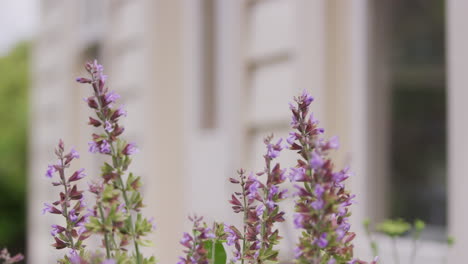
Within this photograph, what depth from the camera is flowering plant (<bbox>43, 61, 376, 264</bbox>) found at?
0.82 m

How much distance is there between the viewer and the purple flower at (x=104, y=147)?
910mm

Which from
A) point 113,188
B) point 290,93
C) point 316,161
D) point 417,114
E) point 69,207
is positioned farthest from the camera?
point 290,93

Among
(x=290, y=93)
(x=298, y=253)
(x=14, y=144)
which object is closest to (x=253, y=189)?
(x=298, y=253)

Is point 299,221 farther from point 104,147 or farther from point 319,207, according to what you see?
point 104,147

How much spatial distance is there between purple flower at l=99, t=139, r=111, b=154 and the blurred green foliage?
17.0m

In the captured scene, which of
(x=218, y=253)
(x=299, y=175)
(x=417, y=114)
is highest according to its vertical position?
(x=417, y=114)

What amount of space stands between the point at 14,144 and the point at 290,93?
18.0 metres

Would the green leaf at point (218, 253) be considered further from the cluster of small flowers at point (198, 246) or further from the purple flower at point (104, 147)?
the purple flower at point (104, 147)

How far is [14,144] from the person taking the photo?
20.4m

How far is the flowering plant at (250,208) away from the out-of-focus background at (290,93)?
251 millimetres

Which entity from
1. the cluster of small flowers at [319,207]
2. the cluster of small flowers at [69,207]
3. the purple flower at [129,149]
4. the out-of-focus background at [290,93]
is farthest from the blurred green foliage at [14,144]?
the cluster of small flowers at [319,207]

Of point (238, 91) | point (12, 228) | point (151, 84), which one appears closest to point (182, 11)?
point (151, 84)

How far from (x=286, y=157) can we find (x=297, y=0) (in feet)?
2.14

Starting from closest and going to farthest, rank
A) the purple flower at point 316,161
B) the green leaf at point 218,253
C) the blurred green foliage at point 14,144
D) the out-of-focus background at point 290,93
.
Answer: the purple flower at point 316,161, the green leaf at point 218,253, the out-of-focus background at point 290,93, the blurred green foliage at point 14,144
